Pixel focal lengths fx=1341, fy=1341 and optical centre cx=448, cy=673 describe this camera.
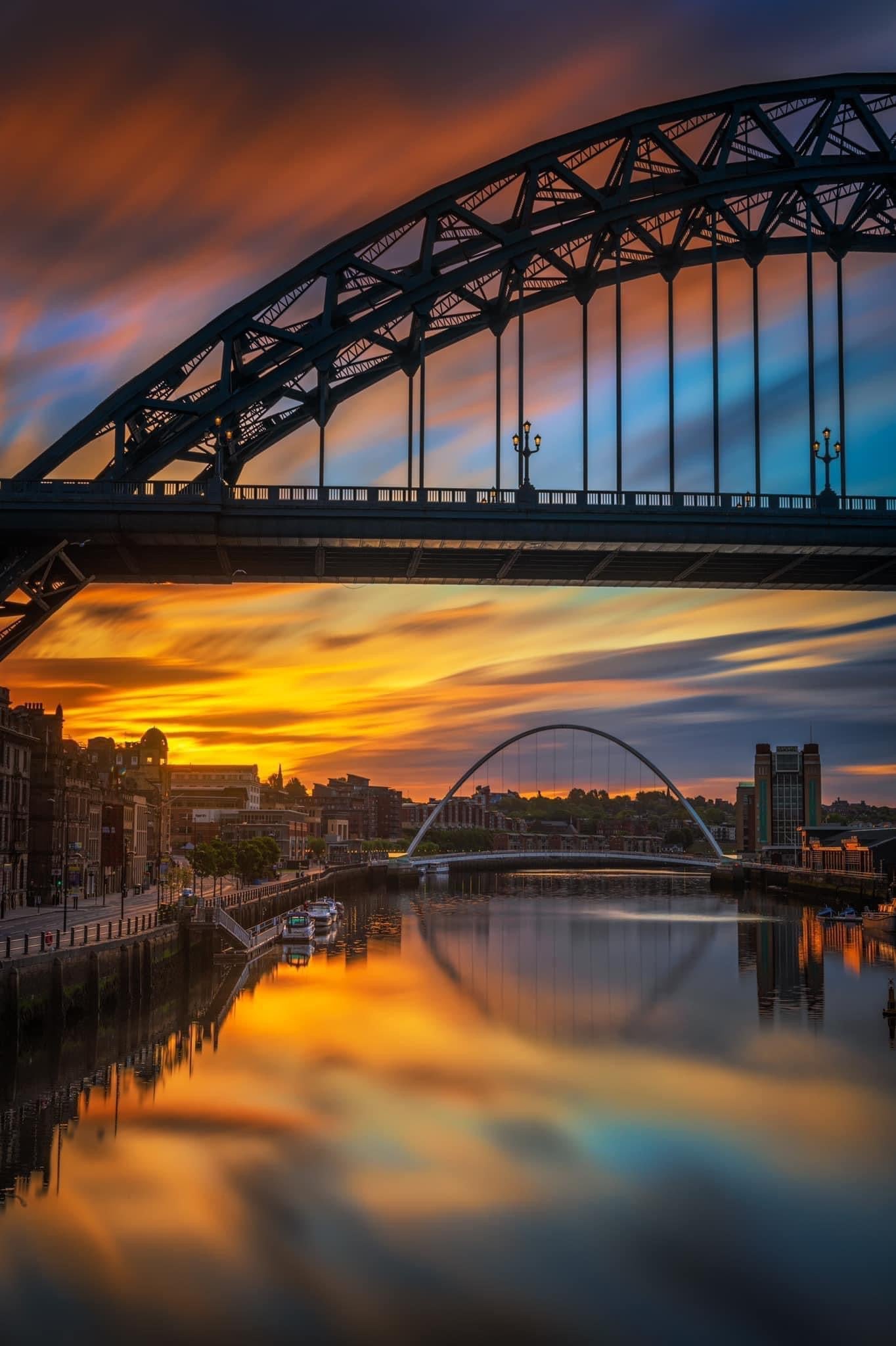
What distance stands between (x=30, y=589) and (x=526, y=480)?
16748 mm

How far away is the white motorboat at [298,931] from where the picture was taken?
93.7 m

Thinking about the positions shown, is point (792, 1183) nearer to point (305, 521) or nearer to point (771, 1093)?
point (771, 1093)

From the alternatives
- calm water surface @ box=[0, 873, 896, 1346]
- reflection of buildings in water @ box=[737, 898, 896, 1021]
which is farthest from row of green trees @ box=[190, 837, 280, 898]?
calm water surface @ box=[0, 873, 896, 1346]

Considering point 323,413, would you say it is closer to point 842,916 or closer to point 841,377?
point 841,377

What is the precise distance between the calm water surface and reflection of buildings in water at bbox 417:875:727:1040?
925 mm

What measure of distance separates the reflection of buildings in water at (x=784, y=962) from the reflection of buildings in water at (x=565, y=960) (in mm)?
3713

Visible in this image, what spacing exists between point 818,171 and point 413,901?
120334mm

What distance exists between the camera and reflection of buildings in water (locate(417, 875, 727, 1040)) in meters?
65.2

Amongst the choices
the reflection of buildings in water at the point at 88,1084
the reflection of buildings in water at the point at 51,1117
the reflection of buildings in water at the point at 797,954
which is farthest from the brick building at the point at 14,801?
the reflection of buildings in water at the point at 797,954

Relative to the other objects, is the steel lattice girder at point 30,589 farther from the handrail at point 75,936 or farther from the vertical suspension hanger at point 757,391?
the vertical suspension hanger at point 757,391

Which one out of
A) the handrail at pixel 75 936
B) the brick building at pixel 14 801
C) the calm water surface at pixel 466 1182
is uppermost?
the brick building at pixel 14 801

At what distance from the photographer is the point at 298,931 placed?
9425 cm

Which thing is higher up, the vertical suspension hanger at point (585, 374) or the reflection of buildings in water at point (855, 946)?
the vertical suspension hanger at point (585, 374)

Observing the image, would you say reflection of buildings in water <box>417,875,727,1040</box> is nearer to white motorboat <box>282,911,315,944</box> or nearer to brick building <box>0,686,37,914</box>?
white motorboat <box>282,911,315,944</box>
